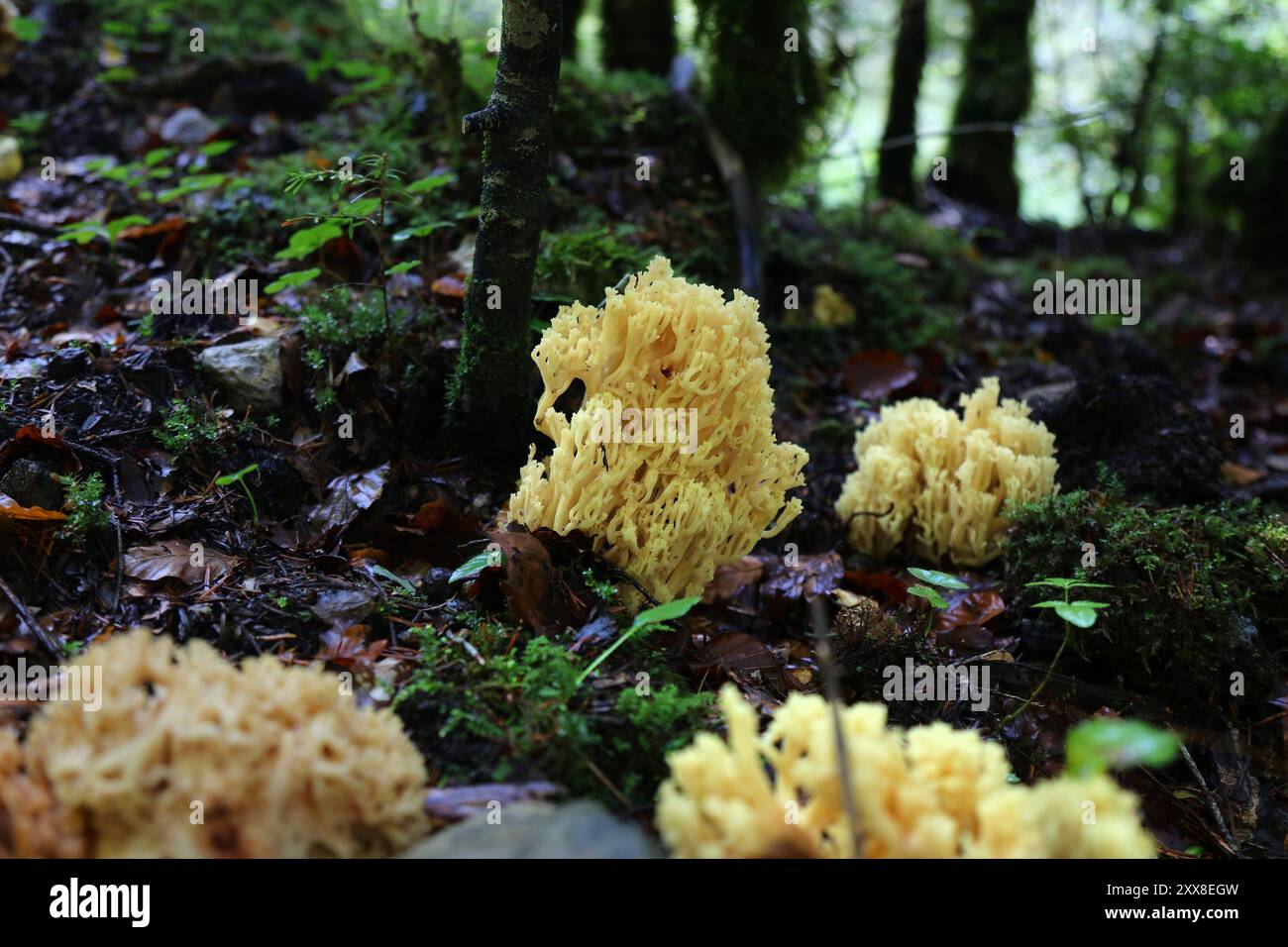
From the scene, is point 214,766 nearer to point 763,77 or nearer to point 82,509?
point 82,509

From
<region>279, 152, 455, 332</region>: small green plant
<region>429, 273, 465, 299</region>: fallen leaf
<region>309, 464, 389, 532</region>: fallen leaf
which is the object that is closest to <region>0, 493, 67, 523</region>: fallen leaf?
<region>309, 464, 389, 532</region>: fallen leaf

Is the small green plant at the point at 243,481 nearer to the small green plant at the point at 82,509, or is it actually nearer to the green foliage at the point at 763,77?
the small green plant at the point at 82,509

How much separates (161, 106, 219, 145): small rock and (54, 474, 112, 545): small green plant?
4197 mm

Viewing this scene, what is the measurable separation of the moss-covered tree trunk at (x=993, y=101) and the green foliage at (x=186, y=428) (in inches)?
402

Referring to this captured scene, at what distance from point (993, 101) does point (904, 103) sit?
1363mm

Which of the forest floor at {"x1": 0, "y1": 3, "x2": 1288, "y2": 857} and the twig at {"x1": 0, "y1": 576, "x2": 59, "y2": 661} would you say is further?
the forest floor at {"x1": 0, "y1": 3, "x2": 1288, "y2": 857}

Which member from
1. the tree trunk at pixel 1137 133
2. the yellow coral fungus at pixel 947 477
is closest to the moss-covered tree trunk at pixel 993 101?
the tree trunk at pixel 1137 133

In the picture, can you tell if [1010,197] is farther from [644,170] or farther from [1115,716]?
[1115,716]

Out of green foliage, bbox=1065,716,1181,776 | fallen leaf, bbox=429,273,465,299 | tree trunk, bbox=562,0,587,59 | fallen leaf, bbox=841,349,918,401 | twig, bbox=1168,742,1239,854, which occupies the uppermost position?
tree trunk, bbox=562,0,587,59

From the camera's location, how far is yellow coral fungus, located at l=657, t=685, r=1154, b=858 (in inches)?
69.7

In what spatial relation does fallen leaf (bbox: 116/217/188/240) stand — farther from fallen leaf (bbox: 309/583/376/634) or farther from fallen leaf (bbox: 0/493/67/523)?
fallen leaf (bbox: 309/583/376/634)

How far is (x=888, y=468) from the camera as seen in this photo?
4.29 m

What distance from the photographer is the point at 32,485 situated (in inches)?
121

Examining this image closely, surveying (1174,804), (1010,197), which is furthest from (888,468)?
(1010,197)
